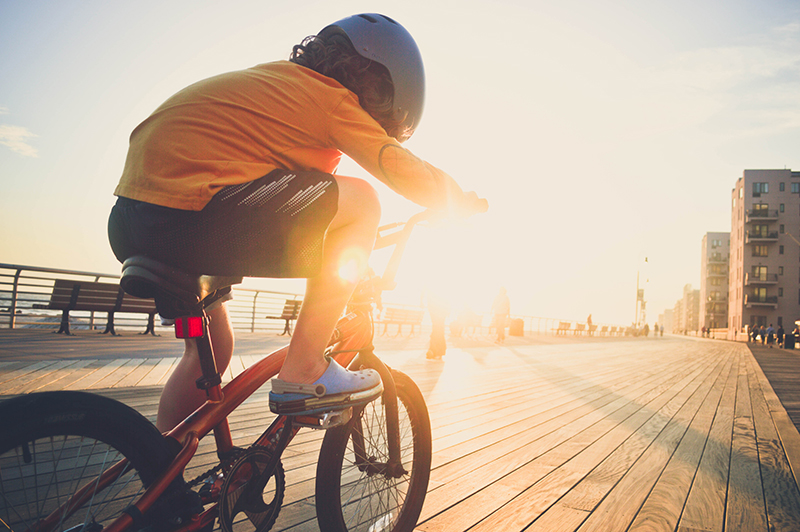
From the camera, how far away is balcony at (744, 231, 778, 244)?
234 ft

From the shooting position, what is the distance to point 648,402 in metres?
5.60

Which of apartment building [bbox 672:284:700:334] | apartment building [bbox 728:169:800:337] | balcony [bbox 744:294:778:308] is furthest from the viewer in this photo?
apartment building [bbox 672:284:700:334]

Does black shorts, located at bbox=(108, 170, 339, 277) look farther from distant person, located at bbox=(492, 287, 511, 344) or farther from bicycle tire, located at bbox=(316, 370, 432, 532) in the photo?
distant person, located at bbox=(492, 287, 511, 344)

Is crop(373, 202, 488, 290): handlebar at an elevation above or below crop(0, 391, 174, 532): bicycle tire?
above

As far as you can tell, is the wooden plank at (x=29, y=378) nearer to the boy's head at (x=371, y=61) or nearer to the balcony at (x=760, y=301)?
the boy's head at (x=371, y=61)

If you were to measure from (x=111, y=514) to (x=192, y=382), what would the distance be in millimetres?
501

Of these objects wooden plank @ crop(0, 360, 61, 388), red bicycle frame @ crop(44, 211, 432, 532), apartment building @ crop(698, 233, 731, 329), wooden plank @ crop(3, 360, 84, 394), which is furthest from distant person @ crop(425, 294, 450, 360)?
apartment building @ crop(698, 233, 731, 329)

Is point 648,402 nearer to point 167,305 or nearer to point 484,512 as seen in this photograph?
point 484,512

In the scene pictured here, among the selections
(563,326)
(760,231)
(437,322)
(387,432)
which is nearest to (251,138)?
(387,432)

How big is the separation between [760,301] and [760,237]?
9.68m

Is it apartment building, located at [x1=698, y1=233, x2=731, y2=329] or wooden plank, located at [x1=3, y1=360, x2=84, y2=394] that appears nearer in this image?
wooden plank, located at [x1=3, y1=360, x2=84, y2=394]

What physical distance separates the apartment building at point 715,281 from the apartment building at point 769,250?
30.9 m

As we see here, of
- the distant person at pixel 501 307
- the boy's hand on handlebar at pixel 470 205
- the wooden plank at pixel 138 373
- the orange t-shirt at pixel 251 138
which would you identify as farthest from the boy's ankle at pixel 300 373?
the distant person at pixel 501 307

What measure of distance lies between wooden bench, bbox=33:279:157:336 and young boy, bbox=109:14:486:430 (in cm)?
867
